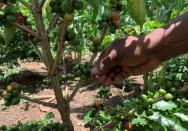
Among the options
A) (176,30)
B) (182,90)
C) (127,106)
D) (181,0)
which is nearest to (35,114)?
(181,0)

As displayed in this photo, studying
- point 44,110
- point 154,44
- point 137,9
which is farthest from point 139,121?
point 44,110

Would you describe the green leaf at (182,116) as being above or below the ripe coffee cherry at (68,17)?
below

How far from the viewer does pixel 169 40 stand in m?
1.96

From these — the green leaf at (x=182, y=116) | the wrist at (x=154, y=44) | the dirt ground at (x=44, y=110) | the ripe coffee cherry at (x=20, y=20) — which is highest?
the ripe coffee cherry at (x=20, y=20)

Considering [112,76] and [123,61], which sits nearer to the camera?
[123,61]

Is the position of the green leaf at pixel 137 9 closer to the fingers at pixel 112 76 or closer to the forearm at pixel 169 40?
the forearm at pixel 169 40

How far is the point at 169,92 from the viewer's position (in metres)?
2.53

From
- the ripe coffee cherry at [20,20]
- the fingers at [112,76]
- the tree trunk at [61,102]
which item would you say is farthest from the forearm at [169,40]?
the ripe coffee cherry at [20,20]

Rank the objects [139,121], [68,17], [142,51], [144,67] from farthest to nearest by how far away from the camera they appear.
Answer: [139,121] → [144,67] → [142,51] → [68,17]

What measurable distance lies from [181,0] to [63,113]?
4.04m

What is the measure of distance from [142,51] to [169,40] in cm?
15

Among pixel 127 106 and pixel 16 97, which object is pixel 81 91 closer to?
pixel 127 106

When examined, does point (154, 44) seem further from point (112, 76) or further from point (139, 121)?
point (139, 121)

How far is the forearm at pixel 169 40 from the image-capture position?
6.24 feet
